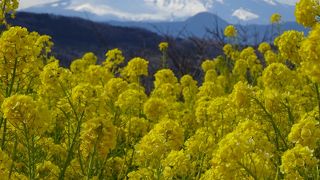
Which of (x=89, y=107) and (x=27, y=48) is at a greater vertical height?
(x=27, y=48)

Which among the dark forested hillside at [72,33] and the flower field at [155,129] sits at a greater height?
the flower field at [155,129]

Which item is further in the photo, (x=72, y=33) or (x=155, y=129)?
(x=72, y=33)

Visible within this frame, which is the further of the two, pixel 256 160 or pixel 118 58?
pixel 118 58

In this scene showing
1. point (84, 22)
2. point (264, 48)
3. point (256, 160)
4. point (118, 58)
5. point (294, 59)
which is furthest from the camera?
point (84, 22)

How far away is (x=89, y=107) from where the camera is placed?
176 inches

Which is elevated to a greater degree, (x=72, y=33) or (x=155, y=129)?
(x=155, y=129)

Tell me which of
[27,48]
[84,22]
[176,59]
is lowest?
[84,22]

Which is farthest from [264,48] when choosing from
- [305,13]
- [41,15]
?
[41,15]

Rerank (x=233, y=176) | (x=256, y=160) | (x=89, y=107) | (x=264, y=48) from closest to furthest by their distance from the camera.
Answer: (x=233, y=176) < (x=256, y=160) < (x=89, y=107) < (x=264, y=48)

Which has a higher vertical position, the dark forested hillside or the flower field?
the flower field

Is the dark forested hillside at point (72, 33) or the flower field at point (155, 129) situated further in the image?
the dark forested hillside at point (72, 33)

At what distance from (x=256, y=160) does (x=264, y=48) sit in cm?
825

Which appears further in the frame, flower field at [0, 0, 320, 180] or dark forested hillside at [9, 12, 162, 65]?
dark forested hillside at [9, 12, 162, 65]

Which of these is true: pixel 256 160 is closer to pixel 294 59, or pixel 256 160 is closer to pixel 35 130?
pixel 35 130
